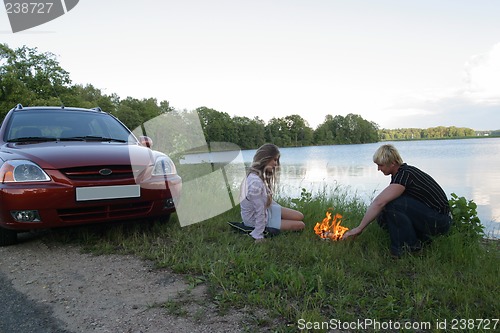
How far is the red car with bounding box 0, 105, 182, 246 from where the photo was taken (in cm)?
361

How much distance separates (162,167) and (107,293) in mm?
1818

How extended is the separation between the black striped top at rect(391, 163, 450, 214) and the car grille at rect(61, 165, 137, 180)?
9.21 feet

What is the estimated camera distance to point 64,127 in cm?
486

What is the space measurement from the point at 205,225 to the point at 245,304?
2.34 metres

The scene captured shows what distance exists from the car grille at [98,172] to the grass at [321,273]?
30.5 inches

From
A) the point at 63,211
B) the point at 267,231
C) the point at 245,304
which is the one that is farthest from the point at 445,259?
the point at 63,211

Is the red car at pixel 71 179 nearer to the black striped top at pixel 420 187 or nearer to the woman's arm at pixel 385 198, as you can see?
the woman's arm at pixel 385 198

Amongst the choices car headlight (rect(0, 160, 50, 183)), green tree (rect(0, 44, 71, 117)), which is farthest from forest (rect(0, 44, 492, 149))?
car headlight (rect(0, 160, 50, 183))

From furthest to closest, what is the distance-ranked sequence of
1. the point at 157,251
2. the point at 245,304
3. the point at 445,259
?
the point at 157,251, the point at 445,259, the point at 245,304

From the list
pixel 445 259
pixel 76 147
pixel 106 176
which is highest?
pixel 76 147

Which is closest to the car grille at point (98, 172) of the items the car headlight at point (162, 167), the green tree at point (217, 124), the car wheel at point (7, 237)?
the car headlight at point (162, 167)

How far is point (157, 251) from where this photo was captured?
3773mm

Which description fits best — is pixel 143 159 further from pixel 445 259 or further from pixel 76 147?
pixel 445 259

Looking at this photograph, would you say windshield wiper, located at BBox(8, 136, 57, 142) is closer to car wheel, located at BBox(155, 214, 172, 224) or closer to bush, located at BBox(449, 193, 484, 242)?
car wheel, located at BBox(155, 214, 172, 224)
